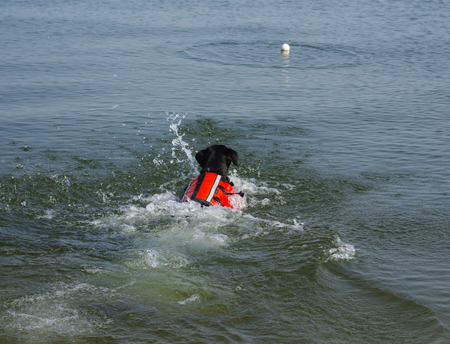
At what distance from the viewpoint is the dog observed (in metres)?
7.19

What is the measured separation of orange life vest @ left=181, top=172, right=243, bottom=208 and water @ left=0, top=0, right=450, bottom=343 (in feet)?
0.50

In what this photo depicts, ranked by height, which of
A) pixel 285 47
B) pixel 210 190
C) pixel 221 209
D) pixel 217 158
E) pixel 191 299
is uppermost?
pixel 285 47

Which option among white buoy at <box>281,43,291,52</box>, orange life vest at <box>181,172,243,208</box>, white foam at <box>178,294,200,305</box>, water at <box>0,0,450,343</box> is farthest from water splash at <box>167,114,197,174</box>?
white buoy at <box>281,43,291,52</box>

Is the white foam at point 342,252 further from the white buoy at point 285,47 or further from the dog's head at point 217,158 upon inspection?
the white buoy at point 285,47

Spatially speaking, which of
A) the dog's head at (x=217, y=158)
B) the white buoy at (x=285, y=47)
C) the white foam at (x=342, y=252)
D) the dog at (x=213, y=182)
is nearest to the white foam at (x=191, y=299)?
the white foam at (x=342, y=252)

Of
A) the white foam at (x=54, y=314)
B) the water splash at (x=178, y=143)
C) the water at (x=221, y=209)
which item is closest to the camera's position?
the white foam at (x=54, y=314)

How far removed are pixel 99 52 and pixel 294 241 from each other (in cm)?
1567

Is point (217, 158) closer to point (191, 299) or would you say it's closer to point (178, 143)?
point (178, 143)

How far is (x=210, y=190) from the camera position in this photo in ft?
23.7

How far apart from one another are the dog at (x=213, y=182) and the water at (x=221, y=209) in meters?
0.17

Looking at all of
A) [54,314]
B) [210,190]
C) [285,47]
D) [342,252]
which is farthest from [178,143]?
[285,47]

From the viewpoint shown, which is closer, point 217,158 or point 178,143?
point 217,158

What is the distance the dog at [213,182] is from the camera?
283 inches

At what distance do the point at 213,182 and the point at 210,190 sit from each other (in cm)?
19
